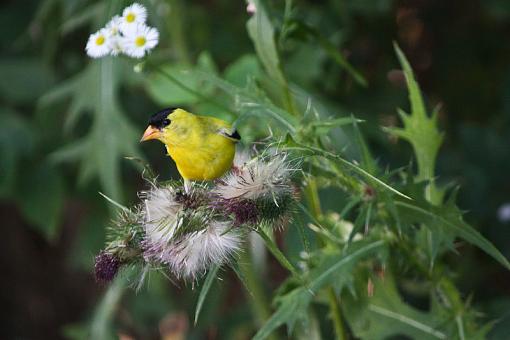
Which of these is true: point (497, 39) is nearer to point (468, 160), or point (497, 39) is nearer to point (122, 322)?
point (468, 160)

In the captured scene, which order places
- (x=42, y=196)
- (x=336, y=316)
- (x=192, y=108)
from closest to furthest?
(x=336, y=316) < (x=192, y=108) < (x=42, y=196)

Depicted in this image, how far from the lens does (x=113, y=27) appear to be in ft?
4.58

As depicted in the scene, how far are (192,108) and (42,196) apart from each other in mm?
758

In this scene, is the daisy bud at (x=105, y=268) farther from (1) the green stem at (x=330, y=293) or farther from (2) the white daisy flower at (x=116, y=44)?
(1) the green stem at (x=330, y=293)

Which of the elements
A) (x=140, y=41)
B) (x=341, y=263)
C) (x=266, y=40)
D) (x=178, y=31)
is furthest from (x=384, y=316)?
(x=178, y=31)

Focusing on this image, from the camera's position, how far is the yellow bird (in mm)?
1393

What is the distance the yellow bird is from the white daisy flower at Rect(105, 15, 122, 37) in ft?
0.50

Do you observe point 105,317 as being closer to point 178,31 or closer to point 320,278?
point 178,31

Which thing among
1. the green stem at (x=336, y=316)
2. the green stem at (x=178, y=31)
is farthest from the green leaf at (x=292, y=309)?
the green stem at (x=178, y=31)

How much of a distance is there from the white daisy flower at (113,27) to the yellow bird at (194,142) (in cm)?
15

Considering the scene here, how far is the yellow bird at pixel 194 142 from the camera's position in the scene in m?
1.39

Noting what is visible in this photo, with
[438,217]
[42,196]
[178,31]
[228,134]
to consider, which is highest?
[228,134]

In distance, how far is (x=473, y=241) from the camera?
1448 mm

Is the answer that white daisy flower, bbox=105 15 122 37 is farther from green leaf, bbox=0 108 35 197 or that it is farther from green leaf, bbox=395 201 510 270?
green leaf, bbox=0 108 35 197
